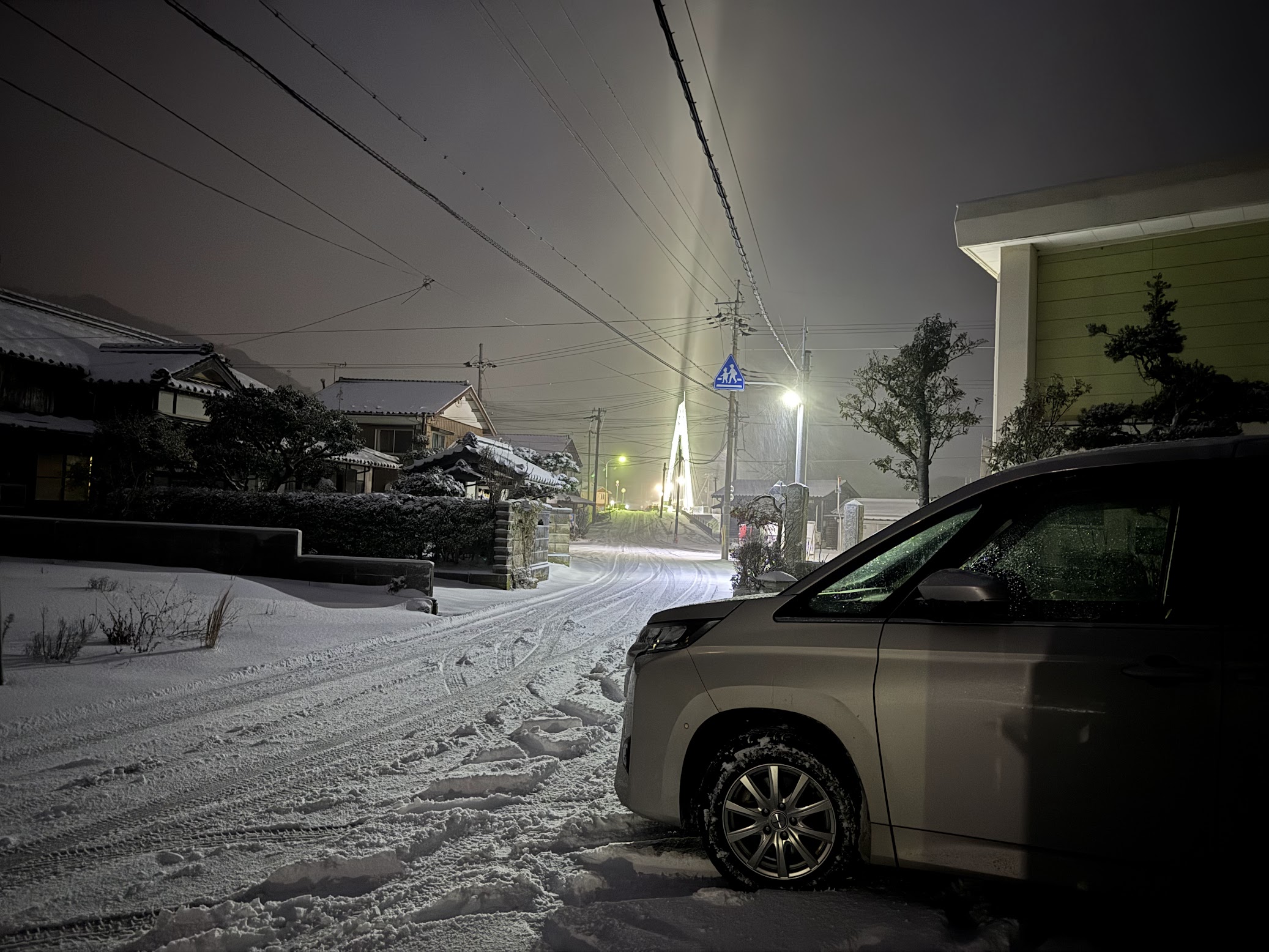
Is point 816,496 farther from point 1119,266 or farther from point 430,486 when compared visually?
point 1119,266

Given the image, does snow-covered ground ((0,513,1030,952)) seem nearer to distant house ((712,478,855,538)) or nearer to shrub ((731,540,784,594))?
shrub ((731,540,784,594))

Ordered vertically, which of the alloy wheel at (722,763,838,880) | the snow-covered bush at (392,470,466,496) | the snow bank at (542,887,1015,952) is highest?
the snow-covered bush at (392,470,466,496)

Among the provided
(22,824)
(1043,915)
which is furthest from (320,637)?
(1043,915)

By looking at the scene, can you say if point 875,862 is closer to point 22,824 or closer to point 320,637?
point 22,824

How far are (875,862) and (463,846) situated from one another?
6.42 ft

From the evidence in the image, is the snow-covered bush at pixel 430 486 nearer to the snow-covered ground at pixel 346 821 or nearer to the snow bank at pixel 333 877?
the snow-covered ground at pixel 346 821

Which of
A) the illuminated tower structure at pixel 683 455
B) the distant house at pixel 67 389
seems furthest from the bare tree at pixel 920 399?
the illuminated tower structure at pixel 683 455

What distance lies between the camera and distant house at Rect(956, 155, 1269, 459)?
1079cm

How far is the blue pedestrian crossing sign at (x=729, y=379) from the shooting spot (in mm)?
22859

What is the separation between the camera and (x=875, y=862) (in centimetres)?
280

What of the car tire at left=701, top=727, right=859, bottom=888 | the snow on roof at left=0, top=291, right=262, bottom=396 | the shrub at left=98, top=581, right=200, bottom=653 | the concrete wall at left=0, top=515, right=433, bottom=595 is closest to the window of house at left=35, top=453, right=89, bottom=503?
the snow on roof at left=0, top=291, right=262, bottom=396

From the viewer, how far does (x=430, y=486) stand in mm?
18000

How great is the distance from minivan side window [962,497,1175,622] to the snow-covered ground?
4.32ft

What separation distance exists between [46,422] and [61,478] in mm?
2232
